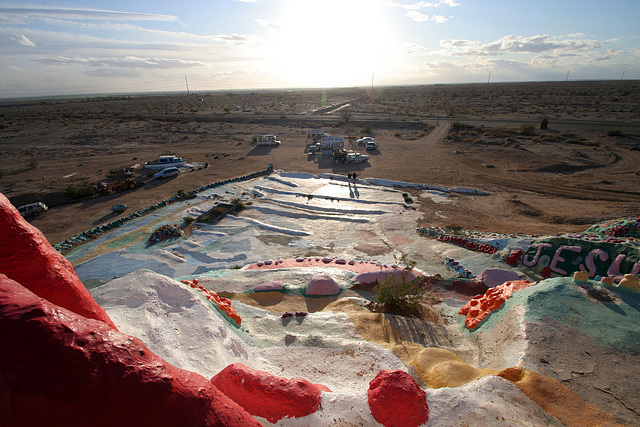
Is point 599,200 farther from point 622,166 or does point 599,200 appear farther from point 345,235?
point 345,235

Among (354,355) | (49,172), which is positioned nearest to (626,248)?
(354,355)

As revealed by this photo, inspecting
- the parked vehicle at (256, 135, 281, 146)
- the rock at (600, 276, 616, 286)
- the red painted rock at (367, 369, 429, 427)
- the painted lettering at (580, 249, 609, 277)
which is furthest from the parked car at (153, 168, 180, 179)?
the rock at (600, 276, 616, 286)

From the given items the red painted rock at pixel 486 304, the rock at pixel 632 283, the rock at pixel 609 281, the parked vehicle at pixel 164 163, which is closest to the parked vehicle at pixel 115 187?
the parked vehicle at pixel 164 163

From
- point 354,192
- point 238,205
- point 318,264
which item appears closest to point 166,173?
point 238,205

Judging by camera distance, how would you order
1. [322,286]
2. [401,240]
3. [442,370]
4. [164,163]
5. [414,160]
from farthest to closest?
[414,160] → [164,163] → [401,240] → [322,286] → [442,370]

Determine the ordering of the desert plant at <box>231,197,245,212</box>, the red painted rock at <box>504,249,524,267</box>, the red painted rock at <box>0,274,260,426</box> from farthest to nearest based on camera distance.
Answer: the desert plant at <box>231,197,245,212</box> → the red painted rock at <box>504,249,524,267</box> → the red painted rock at <box>0,274,260,426</box>

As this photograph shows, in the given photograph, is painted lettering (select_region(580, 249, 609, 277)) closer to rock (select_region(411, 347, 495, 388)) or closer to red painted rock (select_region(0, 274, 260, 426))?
rock (select_region(411, 347, 495, 388))

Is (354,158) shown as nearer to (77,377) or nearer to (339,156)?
(339,156)
